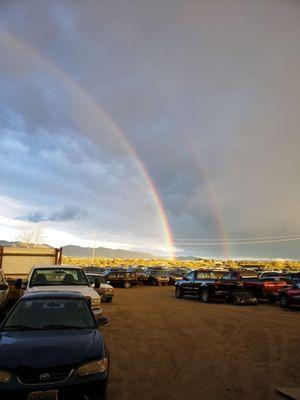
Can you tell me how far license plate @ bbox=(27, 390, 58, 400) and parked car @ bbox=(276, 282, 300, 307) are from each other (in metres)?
18.1

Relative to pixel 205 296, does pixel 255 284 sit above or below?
above

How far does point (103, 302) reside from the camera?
2250cm

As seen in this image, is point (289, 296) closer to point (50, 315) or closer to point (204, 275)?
point (204, 275)

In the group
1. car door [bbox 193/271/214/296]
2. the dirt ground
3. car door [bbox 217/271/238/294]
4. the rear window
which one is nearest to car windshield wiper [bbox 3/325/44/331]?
the dirt ground

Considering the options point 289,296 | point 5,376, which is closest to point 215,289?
point 289,296

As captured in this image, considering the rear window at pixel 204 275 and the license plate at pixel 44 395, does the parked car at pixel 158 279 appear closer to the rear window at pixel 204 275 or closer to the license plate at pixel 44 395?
the rear window at pixel 204 275

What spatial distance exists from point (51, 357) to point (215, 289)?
63.4 feet

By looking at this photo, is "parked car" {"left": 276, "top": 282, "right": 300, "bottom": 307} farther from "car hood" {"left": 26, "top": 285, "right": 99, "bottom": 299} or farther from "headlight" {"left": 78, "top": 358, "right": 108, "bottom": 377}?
"headlight" {"left": 78, "top": 358, "right": 108, "bottom": 377}

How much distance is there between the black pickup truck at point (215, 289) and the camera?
23.3 metres

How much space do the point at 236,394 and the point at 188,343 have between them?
14.2ft

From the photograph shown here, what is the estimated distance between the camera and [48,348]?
5785 mm

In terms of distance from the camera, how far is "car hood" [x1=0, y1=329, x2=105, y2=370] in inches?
214

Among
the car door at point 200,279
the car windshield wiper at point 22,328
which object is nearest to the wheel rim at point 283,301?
the car door at point 200,279

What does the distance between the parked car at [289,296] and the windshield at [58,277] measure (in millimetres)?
11790
